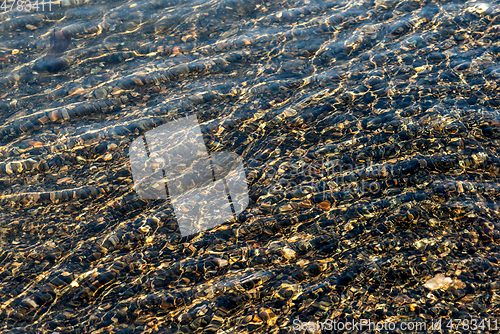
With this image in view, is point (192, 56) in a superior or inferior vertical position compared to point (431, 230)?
superior

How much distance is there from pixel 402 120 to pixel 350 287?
209cm

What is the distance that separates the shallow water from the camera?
293 cm

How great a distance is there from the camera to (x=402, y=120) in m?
4.09

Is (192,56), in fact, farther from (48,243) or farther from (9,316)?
(9,316)

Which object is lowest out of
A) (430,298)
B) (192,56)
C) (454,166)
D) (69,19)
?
(430,298)

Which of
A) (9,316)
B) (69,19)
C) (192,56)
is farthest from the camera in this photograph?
(69,19)

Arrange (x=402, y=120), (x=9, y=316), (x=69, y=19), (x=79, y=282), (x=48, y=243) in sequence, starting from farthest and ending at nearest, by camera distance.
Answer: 1. (x=69, y=19)
2. (x=402, y=120)
3. (x=48, y=243)
4. (x=79, y=282)
5. (x=9, y=316)

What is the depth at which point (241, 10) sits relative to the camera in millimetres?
6152

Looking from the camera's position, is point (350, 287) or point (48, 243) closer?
point (350, 287)

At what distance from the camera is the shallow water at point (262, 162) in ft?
9.61

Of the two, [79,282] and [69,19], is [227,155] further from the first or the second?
[69,19]

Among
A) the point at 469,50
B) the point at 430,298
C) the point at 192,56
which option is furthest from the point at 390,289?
the point at 192,56

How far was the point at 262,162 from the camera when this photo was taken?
13.1ft

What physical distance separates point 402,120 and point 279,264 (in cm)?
219
